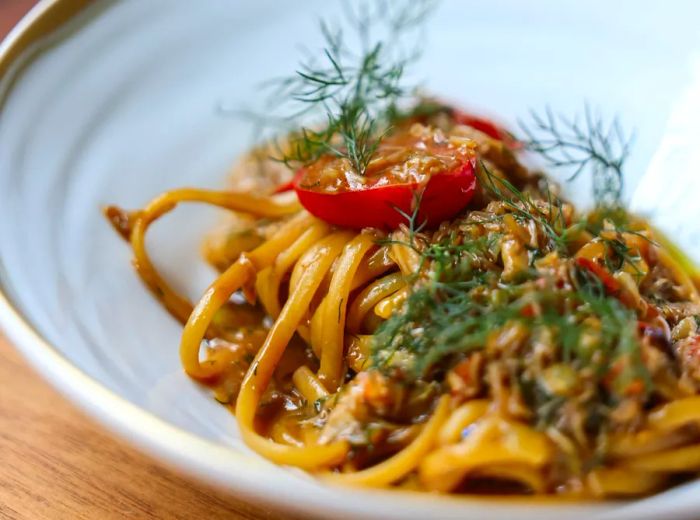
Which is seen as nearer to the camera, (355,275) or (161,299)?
(355,275)

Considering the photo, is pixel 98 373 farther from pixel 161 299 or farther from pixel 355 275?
pixel 355 275

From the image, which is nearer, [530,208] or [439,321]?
[439,321]

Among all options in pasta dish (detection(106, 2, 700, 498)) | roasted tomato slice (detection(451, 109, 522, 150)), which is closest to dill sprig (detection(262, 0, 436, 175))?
pasta dish (detection(106, 2, 700, 498))

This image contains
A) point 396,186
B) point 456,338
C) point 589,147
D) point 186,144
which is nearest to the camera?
point 456,338

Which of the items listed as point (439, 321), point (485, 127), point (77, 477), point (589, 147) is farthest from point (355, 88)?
point (77, 477)

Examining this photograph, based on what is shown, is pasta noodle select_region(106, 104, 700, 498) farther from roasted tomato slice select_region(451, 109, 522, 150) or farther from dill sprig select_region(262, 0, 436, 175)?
roasted tomato slice select_region(451, 109, 522, 150)

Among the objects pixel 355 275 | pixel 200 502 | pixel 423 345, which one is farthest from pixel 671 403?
pixel 200 502

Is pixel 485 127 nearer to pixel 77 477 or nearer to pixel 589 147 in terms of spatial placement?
pixel 589 147
